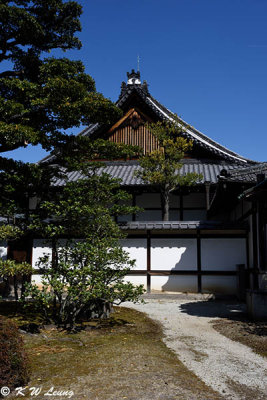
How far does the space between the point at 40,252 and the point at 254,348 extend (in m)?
12.3

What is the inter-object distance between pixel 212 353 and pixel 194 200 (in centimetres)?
1283

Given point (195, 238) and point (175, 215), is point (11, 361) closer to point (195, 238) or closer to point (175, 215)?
point (195, 238)

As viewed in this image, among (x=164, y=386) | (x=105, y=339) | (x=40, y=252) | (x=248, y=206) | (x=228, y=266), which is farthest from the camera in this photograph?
(x=40, y=252)

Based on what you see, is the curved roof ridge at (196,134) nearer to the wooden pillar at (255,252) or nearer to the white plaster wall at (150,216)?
the white plaster wall at (150,216)

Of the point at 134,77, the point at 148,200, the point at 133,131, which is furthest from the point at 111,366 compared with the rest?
the point at 134,77

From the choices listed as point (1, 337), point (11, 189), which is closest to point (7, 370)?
point (1, 337)

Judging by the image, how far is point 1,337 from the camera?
5.18 metres

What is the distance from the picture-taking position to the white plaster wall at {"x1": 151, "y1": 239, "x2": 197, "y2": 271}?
16.3 meters

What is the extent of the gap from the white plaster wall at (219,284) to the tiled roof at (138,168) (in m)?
4.83

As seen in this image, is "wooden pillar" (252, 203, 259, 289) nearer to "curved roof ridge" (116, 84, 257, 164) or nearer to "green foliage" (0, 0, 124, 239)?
"green foliage" (0, 0, 124, 239)

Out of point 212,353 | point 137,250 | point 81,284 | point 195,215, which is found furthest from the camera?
point 195,215

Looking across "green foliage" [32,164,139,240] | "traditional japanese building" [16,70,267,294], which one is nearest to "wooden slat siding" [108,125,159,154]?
"traditional japanese building" [16,70,267,294]

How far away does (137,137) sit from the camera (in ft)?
69.2

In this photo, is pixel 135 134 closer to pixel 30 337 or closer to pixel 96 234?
pixel 96 234
